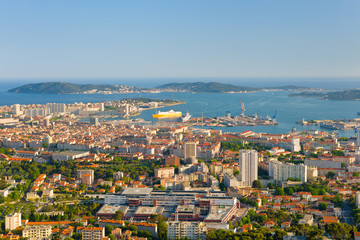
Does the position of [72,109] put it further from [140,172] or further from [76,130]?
[140,172]

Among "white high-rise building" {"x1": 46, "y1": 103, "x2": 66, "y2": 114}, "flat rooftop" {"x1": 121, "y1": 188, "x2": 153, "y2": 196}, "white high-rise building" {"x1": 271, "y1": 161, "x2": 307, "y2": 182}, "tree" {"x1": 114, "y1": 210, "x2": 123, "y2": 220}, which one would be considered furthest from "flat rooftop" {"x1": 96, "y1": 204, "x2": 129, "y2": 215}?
"white high-rise building" {"x1": 46, "y1": 103, "x2": 66, "y2": 114}

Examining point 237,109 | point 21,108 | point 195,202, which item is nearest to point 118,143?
point 195,202

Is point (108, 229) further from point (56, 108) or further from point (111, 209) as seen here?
point (56, 108)

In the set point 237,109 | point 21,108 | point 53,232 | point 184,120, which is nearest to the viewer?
point 53,232

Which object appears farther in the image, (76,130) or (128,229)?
(76,130)

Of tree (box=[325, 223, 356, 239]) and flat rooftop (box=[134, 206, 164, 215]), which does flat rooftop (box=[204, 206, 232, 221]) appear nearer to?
flat rooftop (box=[134, 206, 164, 215])

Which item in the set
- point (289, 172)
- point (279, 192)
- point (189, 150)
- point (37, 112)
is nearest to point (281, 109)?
point (37, 112)

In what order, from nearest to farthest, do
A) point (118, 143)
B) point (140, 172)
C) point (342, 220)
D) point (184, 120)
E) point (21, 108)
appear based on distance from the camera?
point (342, 220) < point (140, 172) < point (118, 143) < point (184, 120) < point (21, 108)
